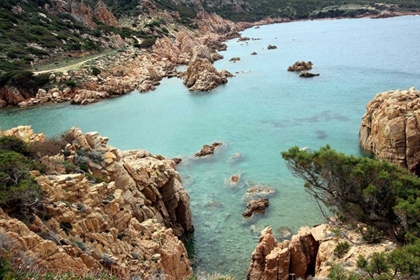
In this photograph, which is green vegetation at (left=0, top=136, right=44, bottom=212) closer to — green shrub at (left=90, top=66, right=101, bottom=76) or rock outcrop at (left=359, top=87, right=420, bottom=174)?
rock outcrop at (left=359, top=87, right=420, bottom=174)

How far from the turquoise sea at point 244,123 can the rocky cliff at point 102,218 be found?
112 inches

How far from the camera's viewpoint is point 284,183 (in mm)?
26766

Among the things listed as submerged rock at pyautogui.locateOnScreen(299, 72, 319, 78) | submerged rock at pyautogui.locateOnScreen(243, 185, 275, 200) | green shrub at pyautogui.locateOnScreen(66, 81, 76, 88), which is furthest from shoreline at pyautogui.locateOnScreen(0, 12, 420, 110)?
submerged rock at pyautogui.locateOnScreen(243, 185, 275, 200)

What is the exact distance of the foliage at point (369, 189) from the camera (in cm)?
1225

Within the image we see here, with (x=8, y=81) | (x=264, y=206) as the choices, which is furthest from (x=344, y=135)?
(x=8, y=81)

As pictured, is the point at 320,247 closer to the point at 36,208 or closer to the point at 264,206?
the point at 264,206

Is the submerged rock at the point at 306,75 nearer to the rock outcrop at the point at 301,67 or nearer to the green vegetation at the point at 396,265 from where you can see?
the rock outcrop at the point at 301,67

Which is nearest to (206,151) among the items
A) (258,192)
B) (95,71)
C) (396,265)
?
(258,192)

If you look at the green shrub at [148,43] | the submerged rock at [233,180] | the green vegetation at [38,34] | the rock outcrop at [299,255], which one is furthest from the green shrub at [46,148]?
the green shrub at [148,43]

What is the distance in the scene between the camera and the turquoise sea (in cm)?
2234

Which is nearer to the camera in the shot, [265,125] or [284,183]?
[284,183]

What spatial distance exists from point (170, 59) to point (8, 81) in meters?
36.2

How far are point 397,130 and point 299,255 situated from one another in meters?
14.6

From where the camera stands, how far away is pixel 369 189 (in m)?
12.9
